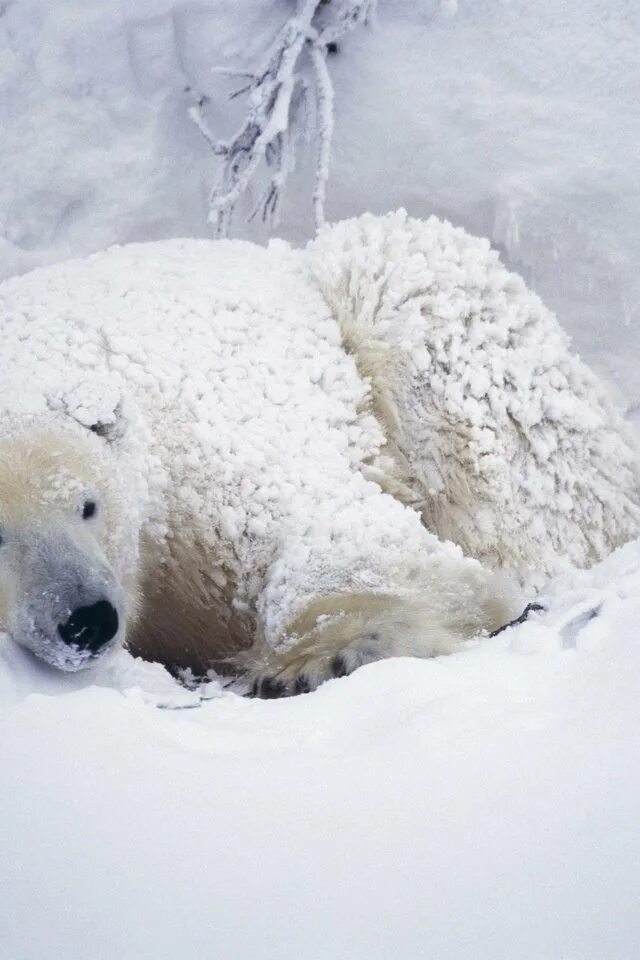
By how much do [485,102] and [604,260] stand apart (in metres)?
0.89

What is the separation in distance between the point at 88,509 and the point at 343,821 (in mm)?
1365

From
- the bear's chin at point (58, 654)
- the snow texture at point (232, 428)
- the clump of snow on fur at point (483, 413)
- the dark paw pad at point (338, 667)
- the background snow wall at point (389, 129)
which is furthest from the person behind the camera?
the background snow wall at point (389, 129)

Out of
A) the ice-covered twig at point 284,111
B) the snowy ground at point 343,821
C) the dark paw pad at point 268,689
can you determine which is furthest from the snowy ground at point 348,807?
the ice-covered twig at point 284,111

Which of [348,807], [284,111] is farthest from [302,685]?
[284,111]

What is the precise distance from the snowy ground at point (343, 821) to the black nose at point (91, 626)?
349 millimetres

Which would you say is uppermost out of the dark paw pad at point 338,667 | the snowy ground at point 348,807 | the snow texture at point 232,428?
the snowy ground at point 348,807

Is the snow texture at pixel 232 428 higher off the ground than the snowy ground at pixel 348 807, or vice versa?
the snowy ground at pixel 348 807

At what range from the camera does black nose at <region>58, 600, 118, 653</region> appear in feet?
6.36

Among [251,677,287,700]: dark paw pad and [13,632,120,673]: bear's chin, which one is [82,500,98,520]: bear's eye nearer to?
[13,632,120,673]: bear's chin

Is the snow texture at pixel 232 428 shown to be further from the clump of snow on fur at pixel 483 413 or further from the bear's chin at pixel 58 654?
the bear's chin at pixel 58 654

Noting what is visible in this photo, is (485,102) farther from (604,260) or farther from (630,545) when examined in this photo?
(630,545)

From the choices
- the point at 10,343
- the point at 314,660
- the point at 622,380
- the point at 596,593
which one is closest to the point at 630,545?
the point at 596,593

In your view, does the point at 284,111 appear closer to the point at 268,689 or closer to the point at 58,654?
the point at 268,689

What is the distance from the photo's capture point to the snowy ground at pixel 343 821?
1.04 metres
